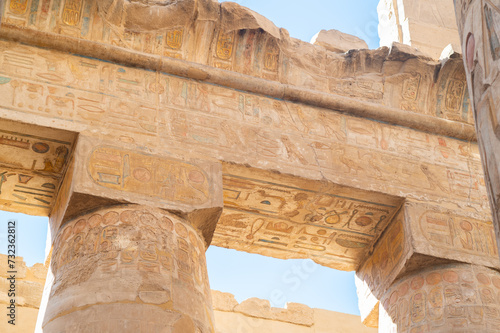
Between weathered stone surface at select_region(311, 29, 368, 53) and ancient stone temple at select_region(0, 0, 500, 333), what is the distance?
19.0 inches

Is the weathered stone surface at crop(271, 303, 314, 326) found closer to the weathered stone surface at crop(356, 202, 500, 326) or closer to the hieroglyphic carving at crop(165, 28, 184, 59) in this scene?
the weathered stone surface at crop(356, 202, 500, 326)

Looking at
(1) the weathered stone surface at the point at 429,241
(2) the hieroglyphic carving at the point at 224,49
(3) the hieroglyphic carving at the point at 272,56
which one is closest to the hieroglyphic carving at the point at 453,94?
(1) the weathered stone surface at the point at 429,241

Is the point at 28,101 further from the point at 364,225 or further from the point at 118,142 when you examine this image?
the point at 364,225

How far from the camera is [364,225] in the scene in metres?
7.44

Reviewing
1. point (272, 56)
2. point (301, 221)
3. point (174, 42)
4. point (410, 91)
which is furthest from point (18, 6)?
point (410, 91)

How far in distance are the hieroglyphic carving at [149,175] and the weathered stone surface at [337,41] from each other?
2679mm

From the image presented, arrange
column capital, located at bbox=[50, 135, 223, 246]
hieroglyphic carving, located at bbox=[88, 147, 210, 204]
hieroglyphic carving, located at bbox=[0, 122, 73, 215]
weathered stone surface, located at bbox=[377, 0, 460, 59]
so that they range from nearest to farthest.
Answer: column capital, located at bbox=[50, 135, 223, 246], hieroglyphic carving, located at bbox=[88, 147, 210, 204], hieroglyphic carving, located at bbox=[0, 122, 73, 215], weathered stone surface, located at bbox=[377, 0, 460, 59]

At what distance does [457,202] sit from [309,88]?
178 centimetres

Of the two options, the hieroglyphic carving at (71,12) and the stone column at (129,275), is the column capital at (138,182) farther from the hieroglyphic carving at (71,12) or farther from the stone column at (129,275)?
the hieroglyphic carving at (71,12)

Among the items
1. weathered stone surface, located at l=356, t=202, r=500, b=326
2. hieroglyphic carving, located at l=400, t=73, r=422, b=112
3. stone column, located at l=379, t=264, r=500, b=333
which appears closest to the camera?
stone column, located at l=379, t=264, r=500, b=333

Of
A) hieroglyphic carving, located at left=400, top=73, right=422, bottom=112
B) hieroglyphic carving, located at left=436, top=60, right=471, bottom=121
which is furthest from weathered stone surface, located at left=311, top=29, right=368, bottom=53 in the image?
hieroglyphic carving, located at left=436, top=60, right=471, bottom=121

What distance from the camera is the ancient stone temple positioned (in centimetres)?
583

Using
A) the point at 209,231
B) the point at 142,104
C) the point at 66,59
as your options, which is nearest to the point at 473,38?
the point at 209,231

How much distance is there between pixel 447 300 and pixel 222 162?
2.25 m
